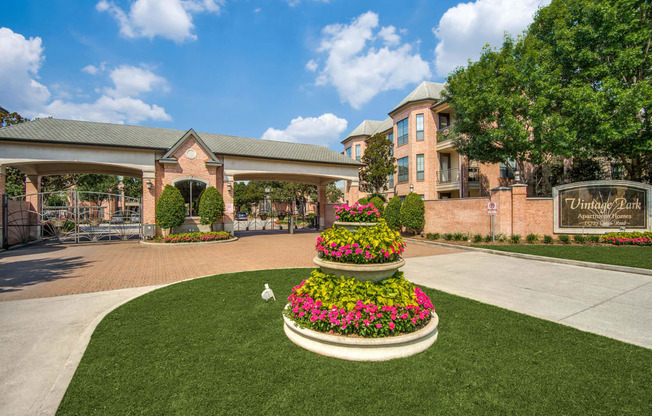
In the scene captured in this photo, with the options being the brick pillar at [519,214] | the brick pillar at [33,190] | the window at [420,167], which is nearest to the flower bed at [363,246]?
the brick pillar at [519,214]

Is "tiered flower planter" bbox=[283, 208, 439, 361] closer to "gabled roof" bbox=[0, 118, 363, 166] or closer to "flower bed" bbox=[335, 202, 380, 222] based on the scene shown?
"flower bed" bbox=[335, 202, 380, 222]

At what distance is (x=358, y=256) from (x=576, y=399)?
9.01 feet

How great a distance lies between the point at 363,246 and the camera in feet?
13.9

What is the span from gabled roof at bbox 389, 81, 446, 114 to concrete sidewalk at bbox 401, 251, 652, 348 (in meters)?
20.0

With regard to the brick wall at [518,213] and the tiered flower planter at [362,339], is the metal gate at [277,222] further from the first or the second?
the tiered flower planter at [362,339]

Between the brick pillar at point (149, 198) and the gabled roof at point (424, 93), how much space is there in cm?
2258

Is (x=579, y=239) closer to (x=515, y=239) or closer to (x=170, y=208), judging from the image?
(x=515, y=239)

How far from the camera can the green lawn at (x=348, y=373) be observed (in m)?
2.90

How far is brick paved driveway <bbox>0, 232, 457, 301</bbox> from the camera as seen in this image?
7.78 metres

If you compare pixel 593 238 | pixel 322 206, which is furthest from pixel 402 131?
pixel 593 238

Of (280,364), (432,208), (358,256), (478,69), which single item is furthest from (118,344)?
(478,69)

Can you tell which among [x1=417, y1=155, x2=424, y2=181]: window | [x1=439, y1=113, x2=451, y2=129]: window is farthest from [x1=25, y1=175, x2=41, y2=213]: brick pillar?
[x1=439, y1=113, x2=451, y2=129]: window

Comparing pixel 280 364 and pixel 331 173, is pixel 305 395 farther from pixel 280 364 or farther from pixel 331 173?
pixel 331 173

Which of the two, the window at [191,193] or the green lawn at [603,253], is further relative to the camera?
the window at [191,193]
